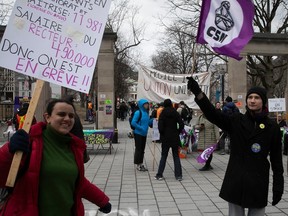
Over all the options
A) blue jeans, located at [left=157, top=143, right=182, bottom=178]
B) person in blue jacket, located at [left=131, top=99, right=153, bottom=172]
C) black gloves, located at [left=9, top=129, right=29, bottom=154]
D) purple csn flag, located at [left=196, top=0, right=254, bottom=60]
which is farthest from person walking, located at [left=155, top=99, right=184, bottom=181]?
black gloves, located at [left=9, top=129, right=29, bottom=154]

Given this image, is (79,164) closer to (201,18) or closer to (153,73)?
(201,18)

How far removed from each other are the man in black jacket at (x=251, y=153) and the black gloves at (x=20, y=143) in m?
1.75

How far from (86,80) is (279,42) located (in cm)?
1678

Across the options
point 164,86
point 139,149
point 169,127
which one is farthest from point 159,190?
point 164,86

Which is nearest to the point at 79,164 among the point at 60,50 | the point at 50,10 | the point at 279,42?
the point at 60,50

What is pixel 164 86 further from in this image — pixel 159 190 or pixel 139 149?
pixel 159 190

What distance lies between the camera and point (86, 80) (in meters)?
3.15

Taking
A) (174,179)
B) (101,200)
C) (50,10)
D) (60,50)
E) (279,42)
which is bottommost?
(174,179)

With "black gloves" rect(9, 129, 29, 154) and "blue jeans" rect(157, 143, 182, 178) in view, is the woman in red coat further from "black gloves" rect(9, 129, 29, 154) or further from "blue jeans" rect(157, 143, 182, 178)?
"blue jeans" rect(157, 143, 182, 178)

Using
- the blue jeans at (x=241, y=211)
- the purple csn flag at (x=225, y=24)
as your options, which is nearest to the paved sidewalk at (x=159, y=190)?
the blue jeans at (x=241, y=211)

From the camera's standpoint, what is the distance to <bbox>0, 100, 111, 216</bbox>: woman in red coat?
2488 mm

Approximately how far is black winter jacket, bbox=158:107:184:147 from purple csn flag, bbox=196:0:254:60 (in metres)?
4.67

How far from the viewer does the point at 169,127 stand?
348 inches

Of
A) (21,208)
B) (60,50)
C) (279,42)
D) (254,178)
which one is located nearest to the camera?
(21,208)
